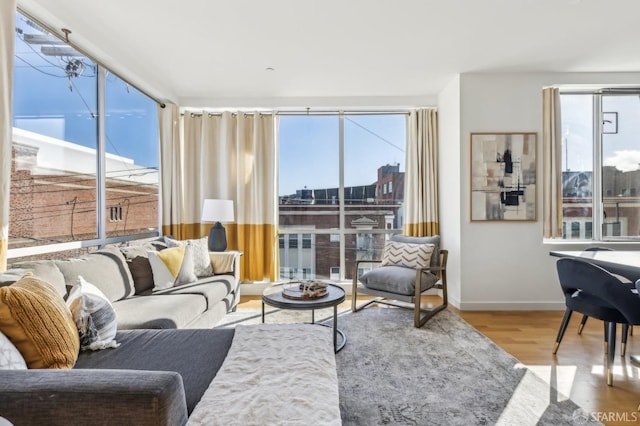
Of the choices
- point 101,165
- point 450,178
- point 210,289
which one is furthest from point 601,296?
point 101,165

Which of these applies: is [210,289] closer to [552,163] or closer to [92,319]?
[92,319]

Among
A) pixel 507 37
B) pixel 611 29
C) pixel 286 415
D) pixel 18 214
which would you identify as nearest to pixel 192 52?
pixel 18 214

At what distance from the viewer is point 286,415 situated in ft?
3.56

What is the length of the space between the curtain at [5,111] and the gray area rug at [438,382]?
2286mm

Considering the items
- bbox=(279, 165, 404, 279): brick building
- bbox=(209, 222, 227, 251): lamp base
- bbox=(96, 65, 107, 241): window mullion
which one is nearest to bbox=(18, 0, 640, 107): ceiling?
bbox=(96, 65, 107, 241): window mullion

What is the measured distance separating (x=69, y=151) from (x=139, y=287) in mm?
1307

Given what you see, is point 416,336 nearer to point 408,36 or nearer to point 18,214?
point 408,36

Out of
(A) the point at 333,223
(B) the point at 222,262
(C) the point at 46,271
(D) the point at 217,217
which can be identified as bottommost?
(B) the point at 222,262

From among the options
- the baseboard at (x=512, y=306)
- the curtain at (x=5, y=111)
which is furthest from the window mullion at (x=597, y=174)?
the curtain at (x=5, y=111)

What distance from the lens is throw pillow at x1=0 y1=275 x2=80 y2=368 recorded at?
1311 millimetres

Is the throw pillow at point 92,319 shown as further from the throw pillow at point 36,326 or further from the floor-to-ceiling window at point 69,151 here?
the floor-to-ceiling window at point 69,151

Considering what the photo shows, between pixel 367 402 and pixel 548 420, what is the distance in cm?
97

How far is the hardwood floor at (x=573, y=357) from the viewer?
6.30 feet

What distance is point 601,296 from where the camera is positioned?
2.11 meters
